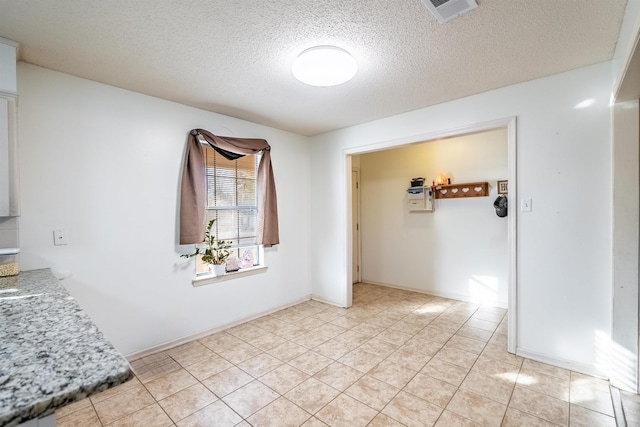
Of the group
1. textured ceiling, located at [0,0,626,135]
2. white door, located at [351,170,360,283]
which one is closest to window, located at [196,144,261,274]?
textured ceiling, located at [0,0,626,135]

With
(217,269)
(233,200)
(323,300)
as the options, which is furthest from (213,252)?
(323,300)

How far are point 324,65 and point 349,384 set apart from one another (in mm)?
2300

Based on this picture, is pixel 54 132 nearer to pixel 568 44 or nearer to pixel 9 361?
pixel 9 361

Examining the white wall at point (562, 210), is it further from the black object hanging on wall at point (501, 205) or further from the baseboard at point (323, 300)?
the baseboard at point (323, 300)

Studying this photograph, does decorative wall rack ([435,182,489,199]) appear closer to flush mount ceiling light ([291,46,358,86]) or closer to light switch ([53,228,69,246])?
flush mount ceiling light ([291,46,358,86])

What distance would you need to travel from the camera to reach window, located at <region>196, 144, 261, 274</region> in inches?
127

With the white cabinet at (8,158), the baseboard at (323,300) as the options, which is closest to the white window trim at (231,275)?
the baseboard at (323,300)

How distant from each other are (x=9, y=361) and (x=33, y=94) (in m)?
2.24

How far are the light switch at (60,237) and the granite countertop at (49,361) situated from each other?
3.79ft

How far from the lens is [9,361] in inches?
31.4

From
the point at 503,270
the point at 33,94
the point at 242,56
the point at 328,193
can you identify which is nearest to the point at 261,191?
the point at 328,193

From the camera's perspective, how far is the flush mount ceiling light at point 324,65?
1928 mm

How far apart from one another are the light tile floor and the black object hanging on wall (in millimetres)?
1353

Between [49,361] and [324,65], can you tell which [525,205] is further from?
[49,361]
